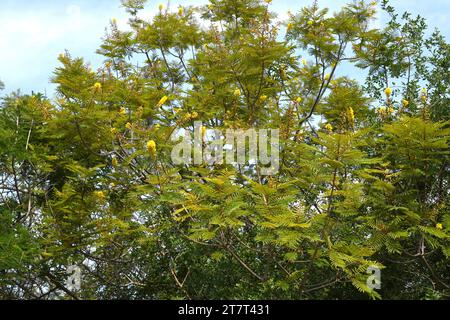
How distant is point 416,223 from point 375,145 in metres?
1.53

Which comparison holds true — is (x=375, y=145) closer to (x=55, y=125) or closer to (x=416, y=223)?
(x=416, y=223)

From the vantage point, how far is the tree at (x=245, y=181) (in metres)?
6.16

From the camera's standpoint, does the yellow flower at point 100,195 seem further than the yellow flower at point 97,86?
Yes

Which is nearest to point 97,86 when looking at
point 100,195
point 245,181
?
point 100,195

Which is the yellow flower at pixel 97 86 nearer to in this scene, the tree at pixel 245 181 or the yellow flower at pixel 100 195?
the tree at pixel 245 181

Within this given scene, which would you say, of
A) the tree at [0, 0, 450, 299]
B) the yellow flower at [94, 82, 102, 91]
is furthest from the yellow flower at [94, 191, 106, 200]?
the yellow flower at [94, 82, 102, 91]

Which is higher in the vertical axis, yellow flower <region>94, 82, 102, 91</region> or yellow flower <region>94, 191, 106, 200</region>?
yellow flower <region>94, 82, 102, 91</region>

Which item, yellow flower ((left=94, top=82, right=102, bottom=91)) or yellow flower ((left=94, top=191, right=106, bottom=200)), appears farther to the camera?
yellow flower ((left=94, top=191, right=106, bottom=200))

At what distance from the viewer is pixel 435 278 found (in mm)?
7191

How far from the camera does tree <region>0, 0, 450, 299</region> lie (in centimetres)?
616

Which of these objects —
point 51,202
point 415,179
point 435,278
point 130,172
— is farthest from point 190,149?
point 435,278

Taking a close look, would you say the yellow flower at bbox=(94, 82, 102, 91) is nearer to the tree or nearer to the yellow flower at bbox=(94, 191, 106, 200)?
the tree

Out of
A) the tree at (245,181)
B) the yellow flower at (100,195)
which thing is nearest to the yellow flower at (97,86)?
the tree at (245,181)

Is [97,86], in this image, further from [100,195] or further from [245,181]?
[245,181]
